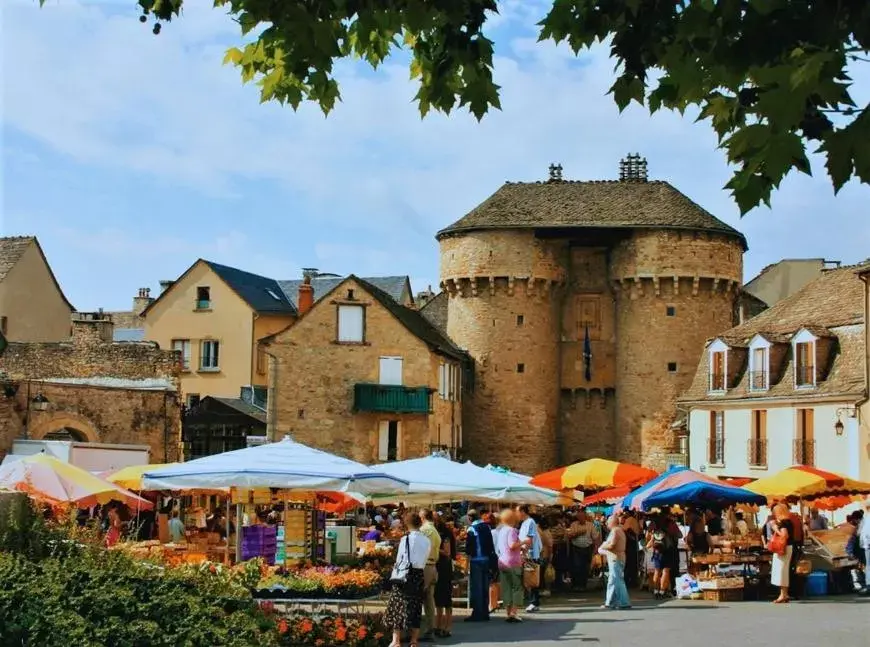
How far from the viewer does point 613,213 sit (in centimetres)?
6228

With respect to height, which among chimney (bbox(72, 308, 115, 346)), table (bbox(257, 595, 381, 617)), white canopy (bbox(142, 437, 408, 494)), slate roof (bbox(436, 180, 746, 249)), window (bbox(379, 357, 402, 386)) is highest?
slate roof (bbox(436, 180, 746, 249))

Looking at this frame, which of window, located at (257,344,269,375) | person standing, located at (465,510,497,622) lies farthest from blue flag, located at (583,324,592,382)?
person standing, located at (465,510,497,622)

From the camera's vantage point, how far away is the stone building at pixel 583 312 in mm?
60156

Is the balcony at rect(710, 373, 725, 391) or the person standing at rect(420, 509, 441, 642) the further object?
the balcony at rect(710, 373, 725, 391)

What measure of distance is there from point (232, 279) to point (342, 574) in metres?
48.1

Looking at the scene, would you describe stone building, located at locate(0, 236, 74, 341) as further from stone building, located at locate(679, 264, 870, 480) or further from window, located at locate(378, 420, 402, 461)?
stone building, located at locate(679, 264, 870, 480)

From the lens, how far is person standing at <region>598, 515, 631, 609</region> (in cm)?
1945

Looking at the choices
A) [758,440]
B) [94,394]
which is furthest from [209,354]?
[758,440]

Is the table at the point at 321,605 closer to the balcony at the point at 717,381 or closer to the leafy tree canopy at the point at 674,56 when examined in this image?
the leafy tree canopy at the point at 674,56

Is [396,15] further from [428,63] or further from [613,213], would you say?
[613,213]

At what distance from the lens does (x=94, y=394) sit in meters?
36.6

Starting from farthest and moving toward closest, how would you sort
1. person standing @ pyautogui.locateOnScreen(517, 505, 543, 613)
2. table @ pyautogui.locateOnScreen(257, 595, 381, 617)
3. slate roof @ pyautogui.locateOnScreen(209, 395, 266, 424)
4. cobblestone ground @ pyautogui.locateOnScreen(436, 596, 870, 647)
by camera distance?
slate roof @ pyautogui.locateOnScreen(209, 395, 266, 424)
person standing @ pyautogui.locateOnScreen(517, 505, 543, 613)
table @ pyautogui.locateOnScreen(257, 595, 381, 617)
cobblestone ground @ pyautogui.locateOnScreen(436, 596, 870, 647)

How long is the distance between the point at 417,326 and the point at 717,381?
1881 cm

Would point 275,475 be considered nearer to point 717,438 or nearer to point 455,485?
point 455,485
